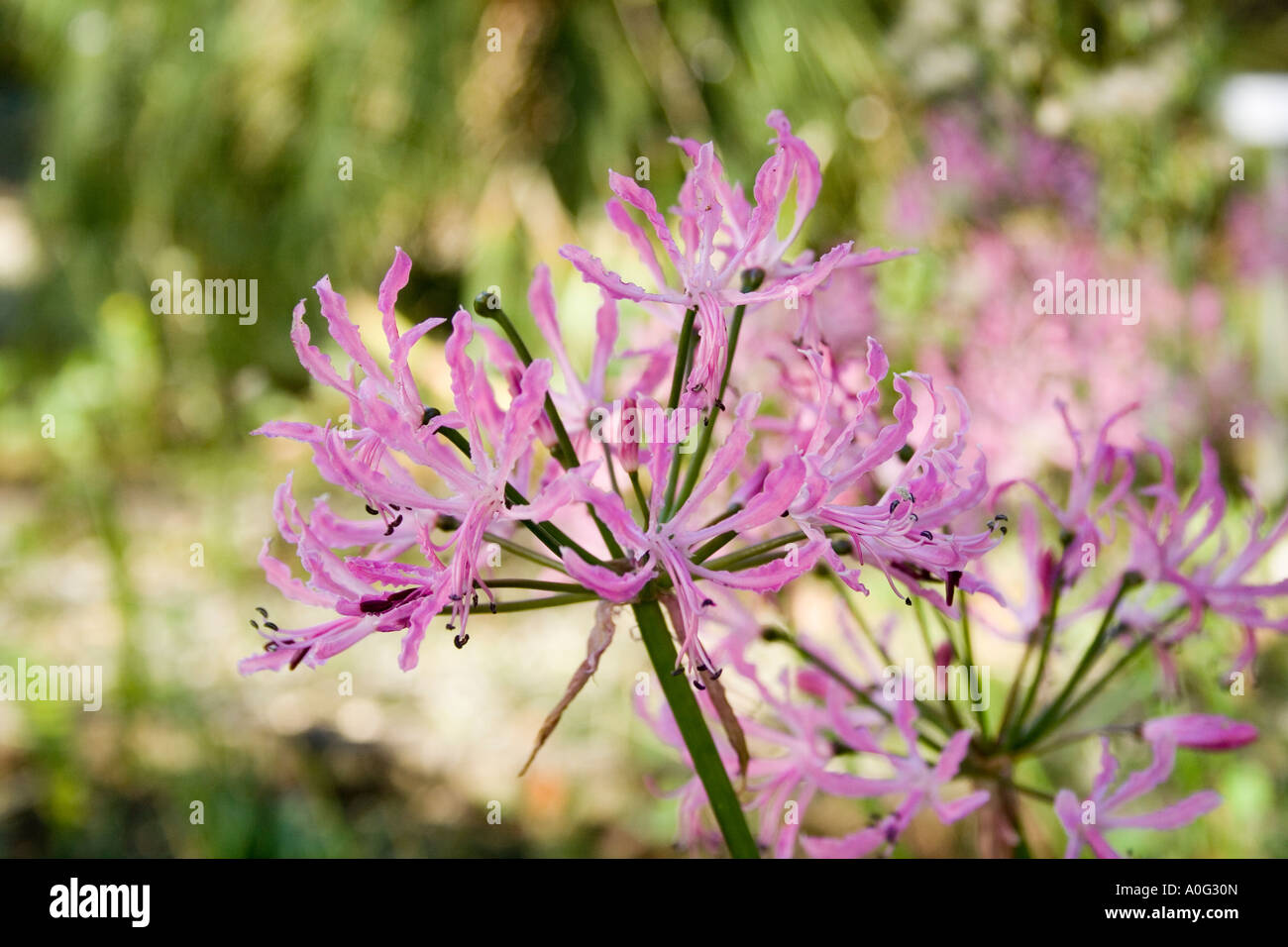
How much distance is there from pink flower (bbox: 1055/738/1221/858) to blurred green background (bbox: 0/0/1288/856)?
38.1 inches

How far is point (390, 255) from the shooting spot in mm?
4922

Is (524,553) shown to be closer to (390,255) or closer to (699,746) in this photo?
(699,746)

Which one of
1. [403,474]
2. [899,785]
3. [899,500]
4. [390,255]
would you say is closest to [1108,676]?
[899,785]

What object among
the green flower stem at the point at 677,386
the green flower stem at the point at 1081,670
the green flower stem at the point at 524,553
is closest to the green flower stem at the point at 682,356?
the green flower stem at the point at 677,386

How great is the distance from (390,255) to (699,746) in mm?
4613

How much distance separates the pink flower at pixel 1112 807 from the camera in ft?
2.28

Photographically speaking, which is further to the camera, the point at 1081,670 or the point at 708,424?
the point at 1081,670

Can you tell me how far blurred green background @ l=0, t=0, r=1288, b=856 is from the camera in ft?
6.73

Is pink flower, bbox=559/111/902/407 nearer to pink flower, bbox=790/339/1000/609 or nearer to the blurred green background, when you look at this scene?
pink flower, bbox=790/339/1000/609

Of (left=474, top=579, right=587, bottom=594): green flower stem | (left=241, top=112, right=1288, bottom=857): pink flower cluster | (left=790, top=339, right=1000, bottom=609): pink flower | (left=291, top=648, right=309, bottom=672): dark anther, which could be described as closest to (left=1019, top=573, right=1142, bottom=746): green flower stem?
(left=241, top=112, right=1288, bottom=857): pink flower cluster

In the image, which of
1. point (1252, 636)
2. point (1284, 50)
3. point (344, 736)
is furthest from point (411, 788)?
point (1284, 50)

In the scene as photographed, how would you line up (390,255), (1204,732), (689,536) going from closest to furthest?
(689,536) < (1204,732) < (390,255)

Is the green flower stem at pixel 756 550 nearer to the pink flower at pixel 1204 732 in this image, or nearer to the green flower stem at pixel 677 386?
the green flower stem at pixel 677 386
